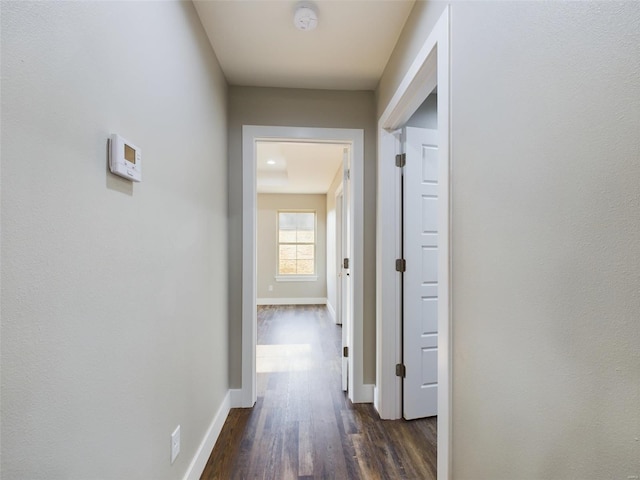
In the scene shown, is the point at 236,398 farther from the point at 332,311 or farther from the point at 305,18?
the point at 332,311

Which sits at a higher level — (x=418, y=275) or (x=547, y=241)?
(x=547, y=241)

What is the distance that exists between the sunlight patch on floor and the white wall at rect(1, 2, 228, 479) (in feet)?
5.33

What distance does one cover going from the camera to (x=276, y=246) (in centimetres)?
662

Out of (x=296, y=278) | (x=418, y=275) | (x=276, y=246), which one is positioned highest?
(x=276, y=246)

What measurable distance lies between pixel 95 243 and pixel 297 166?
370 centimetres

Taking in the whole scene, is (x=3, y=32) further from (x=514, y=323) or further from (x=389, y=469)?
(x=389, y=469)

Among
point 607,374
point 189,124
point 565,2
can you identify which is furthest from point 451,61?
point 189,124

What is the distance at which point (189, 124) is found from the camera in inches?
58.4

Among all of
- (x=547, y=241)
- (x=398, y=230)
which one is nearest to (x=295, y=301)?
(x=398, y=230)

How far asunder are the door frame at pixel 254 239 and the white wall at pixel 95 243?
0.80 m

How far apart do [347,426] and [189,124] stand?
212 cm

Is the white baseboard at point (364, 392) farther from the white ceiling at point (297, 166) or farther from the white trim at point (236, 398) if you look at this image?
the white ceiling at point (297, 166)

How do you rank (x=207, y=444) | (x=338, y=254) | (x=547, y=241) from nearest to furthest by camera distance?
(x=547, y=241) → (x=207, y=444) → (x=338, y=254)

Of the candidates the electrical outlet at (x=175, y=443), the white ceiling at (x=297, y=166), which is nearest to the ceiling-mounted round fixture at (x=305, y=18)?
the white ceiling at (x=297, y=166)
